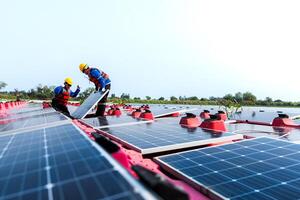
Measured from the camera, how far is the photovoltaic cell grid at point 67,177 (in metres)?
2.32

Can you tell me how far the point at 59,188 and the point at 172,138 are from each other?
563 cm

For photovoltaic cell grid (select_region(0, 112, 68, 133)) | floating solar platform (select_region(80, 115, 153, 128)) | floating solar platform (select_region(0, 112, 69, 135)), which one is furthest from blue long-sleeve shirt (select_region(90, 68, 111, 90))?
floating solar platform (select_region(0, 112, 69, 135))

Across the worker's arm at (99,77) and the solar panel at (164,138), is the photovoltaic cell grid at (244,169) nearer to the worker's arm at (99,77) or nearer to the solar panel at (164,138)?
the solar panel at (164,138)

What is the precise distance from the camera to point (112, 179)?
2457mm

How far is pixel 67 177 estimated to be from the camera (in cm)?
303

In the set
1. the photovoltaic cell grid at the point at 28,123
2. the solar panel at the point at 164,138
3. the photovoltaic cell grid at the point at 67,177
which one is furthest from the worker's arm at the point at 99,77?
the photovoltaic cell grid at the point at 67,177

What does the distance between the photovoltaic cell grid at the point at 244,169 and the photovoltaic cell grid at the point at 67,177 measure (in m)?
2.24

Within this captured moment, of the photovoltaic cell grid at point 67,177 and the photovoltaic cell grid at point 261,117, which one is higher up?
the photovoltaic cell grid at point 67,177

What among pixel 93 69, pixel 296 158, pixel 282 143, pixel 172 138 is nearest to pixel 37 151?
pixel 172 138

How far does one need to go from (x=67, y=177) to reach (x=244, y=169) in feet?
12.0

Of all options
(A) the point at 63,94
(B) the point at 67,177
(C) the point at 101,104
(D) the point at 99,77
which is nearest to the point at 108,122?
(C) the point at 101,104

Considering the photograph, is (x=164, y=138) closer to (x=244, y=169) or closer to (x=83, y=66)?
(x=244, y=169)

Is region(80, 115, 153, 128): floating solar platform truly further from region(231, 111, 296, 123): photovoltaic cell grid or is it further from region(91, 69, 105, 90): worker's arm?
region(231, 111, 296, 123): photovoltaic cell grid

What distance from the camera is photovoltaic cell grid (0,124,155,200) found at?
2320mm
